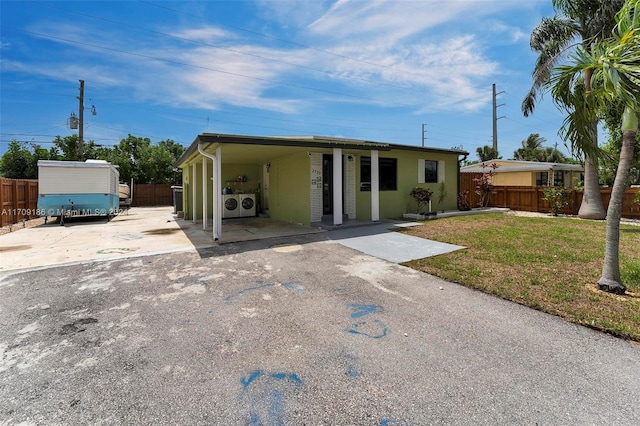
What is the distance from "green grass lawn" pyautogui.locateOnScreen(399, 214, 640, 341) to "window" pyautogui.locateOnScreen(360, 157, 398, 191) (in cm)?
279

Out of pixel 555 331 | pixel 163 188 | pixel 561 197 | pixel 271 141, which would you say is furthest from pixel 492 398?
pixel 163 188

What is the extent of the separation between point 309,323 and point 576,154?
14.7 feet

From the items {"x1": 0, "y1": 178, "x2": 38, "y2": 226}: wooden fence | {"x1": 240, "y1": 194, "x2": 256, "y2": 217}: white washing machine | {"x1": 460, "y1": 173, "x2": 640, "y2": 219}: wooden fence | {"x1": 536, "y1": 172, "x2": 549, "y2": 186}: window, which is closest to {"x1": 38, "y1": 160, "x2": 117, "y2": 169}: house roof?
{"x1": 0, "y1": 178, "x2": 38, "y2": 226}: wooden fence

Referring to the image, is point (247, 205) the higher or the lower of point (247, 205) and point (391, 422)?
the higher

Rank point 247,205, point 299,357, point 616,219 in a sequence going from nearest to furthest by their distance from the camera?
point 299,357
point 616,219
point 247,205

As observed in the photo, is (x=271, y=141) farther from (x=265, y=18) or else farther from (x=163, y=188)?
(x=163, y=188)

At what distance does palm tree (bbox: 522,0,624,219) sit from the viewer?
9.45 m

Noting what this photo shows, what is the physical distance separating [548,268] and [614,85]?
9.12 ft

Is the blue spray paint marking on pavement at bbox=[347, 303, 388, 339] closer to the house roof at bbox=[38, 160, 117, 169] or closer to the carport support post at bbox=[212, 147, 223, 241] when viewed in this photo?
the carport support post at bbox=[212, 147, 223, 241]

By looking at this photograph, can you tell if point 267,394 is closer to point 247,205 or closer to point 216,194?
point 216,194

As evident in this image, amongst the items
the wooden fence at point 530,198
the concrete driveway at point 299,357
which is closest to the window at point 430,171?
the wooden fence at point 530,198

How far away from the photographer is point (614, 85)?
10.3ft

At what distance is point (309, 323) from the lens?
3.12m

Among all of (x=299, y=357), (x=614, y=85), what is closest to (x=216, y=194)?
(x=299, y=357)
